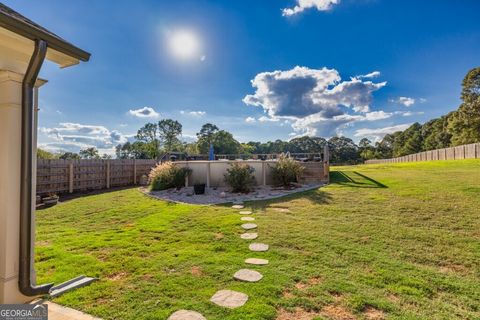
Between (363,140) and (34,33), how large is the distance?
68217 millimetres

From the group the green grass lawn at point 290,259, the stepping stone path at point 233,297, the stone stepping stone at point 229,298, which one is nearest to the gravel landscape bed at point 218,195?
the green grass lawn at point 290,259

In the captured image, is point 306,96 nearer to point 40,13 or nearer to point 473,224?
point 473,224

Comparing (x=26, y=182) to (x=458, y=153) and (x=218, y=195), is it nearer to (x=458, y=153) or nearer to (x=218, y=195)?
(x=218, y=195)

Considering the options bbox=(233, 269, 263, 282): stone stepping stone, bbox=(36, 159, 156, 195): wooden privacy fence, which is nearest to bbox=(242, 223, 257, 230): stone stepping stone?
bbox=(233, 269, 263, 282): stone stepping stone

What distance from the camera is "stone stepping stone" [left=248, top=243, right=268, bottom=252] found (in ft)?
12.1

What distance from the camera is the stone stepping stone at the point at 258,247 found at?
145 inches

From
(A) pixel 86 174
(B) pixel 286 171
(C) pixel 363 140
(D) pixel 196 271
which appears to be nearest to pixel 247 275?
(D) pixel 196 271

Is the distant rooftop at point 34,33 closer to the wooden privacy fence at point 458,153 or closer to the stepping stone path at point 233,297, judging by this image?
the stepping stone path at point 233,297

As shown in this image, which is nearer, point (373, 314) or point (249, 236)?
point (373, 314)

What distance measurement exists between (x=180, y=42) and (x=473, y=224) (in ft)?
32.8

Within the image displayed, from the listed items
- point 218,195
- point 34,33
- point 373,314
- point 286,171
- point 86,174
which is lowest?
point 373,314

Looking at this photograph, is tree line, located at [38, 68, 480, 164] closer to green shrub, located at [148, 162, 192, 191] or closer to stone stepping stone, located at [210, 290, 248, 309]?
green shrub, located at [148, 162, 192, 191]

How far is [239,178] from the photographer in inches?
352

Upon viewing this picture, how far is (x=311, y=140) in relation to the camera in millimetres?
62688
